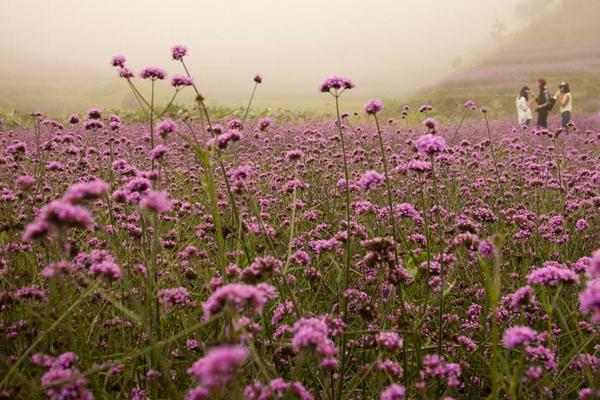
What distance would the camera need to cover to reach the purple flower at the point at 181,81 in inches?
128

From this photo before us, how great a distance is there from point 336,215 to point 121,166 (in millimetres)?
2287

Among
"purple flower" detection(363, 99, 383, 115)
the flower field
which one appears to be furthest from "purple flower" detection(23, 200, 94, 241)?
"purple flower" detection(363, 99, 383, 115)

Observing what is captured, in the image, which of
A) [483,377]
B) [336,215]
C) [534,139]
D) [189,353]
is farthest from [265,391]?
[534,139]

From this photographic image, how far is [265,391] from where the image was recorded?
1.61m

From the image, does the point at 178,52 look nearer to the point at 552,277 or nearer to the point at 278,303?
the point at 278,303

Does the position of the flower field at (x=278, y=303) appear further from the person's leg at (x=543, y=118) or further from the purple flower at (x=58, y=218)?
the person's leg at (x=543, y=118)

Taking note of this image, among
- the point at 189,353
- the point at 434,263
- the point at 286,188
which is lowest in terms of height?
the point at 189,353

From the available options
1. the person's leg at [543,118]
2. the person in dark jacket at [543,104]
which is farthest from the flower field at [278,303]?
the person's leg at [543,118]

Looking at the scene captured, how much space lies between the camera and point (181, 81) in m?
3.28

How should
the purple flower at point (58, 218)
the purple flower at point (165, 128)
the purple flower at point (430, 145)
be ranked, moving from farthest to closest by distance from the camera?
the purple flower at point (165, 128) → the purple flower at point (430, 145) → the purple flower at point (58, 218)

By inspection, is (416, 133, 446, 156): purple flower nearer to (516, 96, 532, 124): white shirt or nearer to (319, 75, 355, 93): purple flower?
(319, 75, 355, 93): purple flower

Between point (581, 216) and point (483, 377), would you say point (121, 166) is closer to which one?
point (483, 377)

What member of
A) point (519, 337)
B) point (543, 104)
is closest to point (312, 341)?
point (519, 337)

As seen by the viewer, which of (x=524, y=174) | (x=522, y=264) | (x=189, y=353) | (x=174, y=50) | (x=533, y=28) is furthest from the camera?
(x=533, y=28)
